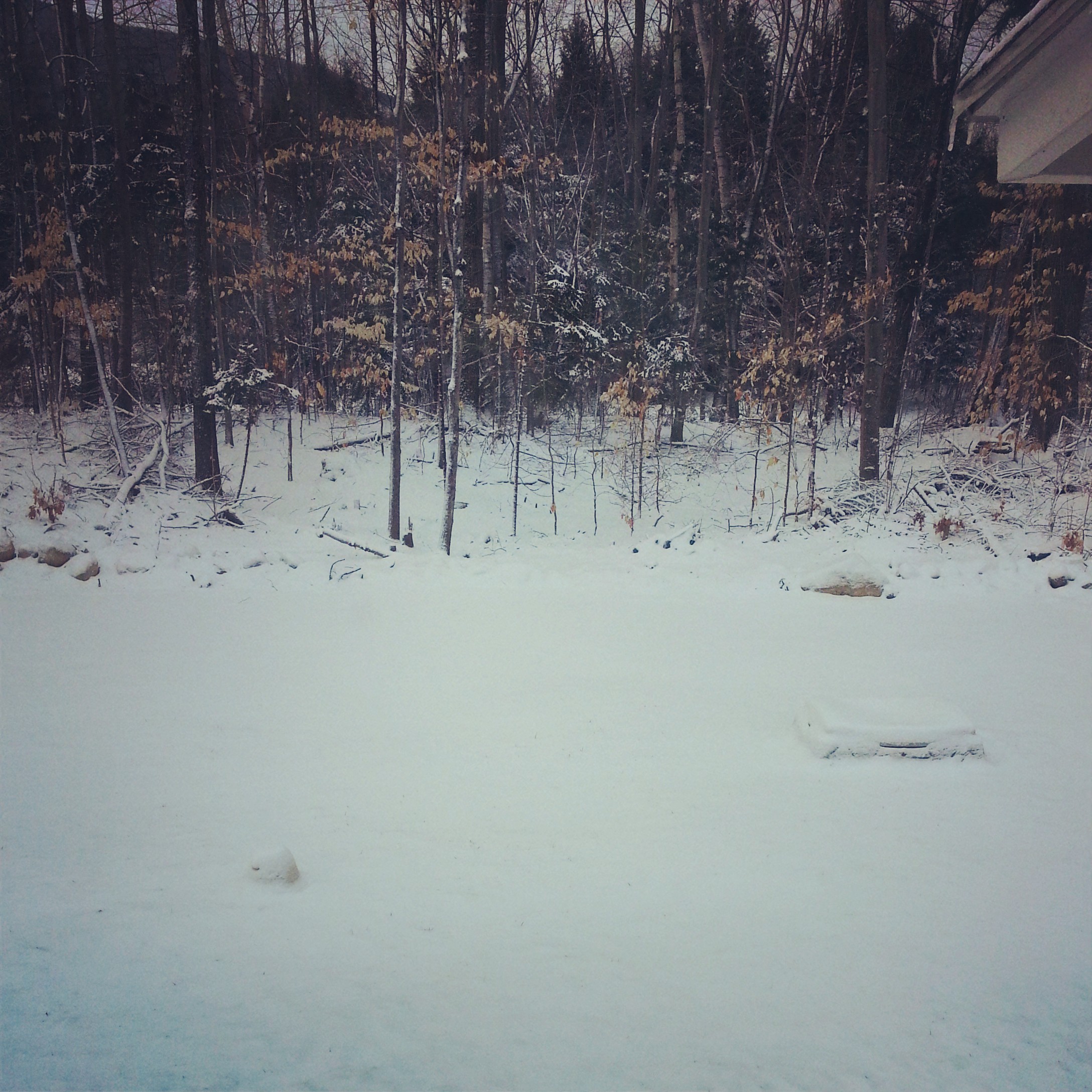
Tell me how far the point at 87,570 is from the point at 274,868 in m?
5.16

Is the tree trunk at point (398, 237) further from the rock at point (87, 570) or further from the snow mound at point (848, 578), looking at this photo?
the snow mound at point (848, 578)

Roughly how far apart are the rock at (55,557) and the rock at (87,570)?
0.24 metres

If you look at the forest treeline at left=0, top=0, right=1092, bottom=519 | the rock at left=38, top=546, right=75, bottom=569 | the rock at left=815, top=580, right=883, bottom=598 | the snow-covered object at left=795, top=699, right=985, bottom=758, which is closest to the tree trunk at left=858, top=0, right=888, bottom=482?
the forest treeline at left=0, top=0, right=1092, bottom=519

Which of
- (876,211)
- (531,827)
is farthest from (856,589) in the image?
(876,211)

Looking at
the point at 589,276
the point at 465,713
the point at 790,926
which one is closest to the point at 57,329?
the point at 589,276

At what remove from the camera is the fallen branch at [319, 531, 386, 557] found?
25.2 feet

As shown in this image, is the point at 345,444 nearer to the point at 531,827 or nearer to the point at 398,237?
the point at 398,237

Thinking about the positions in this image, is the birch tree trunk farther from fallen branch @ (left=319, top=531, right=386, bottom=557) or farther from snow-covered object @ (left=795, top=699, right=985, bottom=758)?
snow-covered object @ (left=795, top=699, right=985, bottom=758)

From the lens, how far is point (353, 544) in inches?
305

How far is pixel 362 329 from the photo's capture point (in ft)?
40.6

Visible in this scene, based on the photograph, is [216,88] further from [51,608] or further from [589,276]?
[51,608]

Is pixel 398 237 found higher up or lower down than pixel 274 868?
higher up

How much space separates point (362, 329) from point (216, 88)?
4.36 meters

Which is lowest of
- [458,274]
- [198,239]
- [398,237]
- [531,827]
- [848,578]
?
[531,827]
